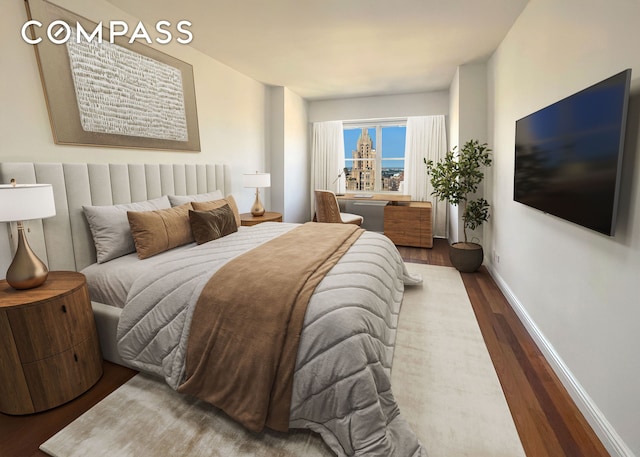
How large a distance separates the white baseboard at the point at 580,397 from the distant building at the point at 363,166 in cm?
399

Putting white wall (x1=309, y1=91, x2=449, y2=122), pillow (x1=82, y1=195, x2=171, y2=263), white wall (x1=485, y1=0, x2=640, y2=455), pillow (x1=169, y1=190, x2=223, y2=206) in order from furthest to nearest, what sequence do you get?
white wall (x1=309, y1=91, x2=449, y2=122) → pillow (x1=169, y1=190, x2=223, y2=206) → pillow (x1=82, y1=195, x2=171, y2=263) → white wall (x1=485, y1=0, x2=640, y2=455)

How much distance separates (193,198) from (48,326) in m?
1.72

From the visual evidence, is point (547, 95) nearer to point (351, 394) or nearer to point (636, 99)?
point (636, 99)

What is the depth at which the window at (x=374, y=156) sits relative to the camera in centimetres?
603

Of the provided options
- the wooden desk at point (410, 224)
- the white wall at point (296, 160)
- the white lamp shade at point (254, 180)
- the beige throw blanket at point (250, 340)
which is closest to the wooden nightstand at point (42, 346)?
the beige throw blanket at point (250, 340)

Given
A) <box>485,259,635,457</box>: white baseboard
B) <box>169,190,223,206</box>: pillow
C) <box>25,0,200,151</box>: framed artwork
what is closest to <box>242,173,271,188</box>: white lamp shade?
<box>169,190,223,206</box>: pillow

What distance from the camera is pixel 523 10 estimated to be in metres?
2.66

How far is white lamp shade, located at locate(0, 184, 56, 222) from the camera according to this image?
158 centimetres

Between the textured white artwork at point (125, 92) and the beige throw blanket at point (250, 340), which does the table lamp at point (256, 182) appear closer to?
the textured white artwork at point (125, 92)

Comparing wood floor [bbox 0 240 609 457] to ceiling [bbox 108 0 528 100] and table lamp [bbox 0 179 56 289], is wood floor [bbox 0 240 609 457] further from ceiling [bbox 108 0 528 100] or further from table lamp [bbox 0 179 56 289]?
ceiling [bbox 108 0 528 100]

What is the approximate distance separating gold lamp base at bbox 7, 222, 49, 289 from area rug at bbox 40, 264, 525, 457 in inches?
29.6

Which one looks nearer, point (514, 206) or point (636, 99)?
point (636, 99)

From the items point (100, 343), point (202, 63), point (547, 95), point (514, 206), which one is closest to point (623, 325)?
point (547, 95)

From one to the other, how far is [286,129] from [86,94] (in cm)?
308
